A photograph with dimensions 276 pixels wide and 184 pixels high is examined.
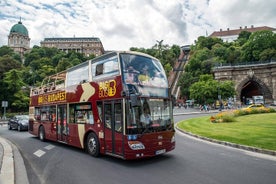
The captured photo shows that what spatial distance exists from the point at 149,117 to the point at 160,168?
→ 5.78 ft

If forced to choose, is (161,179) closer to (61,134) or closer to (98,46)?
(61,134)

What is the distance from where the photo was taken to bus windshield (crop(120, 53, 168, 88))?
26.3ft

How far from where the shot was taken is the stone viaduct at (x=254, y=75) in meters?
61.4

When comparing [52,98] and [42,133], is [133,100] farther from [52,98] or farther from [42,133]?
[42,133]

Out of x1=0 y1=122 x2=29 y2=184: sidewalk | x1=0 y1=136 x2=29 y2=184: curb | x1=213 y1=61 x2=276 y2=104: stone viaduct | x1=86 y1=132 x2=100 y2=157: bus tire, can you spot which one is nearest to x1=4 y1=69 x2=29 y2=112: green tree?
x1=0 y1=122 x2=29 y2=184: sidewalk

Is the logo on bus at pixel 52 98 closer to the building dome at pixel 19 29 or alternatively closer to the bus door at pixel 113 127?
the bus door at pixel 113 127

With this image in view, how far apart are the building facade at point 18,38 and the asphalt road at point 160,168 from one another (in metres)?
160

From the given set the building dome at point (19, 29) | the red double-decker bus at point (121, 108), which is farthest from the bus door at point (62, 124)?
the building dome at point (19, 29)

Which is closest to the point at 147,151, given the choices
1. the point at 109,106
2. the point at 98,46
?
the point at 109,106

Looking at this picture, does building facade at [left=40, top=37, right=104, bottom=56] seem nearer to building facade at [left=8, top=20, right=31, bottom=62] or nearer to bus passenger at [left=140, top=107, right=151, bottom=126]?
building facade at [left=8, top=20, right=31, bottom=62]

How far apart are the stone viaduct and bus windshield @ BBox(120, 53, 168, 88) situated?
6121 cm

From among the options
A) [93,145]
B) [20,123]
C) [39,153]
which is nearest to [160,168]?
[93,145]

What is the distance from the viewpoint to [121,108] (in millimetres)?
7730

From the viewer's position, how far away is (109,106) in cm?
836
